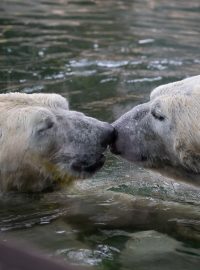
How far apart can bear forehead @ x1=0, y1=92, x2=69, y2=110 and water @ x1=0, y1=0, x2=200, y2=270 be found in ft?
2.42

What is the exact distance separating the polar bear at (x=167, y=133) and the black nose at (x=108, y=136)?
41 millimetres

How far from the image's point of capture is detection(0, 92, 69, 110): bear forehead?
429cm

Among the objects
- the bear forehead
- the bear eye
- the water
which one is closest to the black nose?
the bear eye

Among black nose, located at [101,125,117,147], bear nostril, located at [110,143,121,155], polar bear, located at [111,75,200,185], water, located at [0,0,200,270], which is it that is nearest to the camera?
water, located at [0,0,200,270]

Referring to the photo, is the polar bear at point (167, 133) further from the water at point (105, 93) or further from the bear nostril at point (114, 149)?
the water at point (105, 93)

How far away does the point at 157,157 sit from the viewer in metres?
4.43

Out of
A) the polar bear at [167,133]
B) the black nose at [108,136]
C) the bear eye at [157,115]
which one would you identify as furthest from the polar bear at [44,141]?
the bear eye at [157,115]

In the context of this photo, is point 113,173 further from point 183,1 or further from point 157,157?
point 183,1

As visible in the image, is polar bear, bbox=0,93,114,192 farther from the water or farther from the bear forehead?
the water

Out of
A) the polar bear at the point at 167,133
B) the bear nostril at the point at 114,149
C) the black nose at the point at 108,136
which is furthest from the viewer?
the bear nostril at the point at 114,149

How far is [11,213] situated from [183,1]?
54.8 feet

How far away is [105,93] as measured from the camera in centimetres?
823

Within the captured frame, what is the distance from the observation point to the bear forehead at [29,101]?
14.1 feet

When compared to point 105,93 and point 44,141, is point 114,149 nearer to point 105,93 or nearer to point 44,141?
point 44,141
